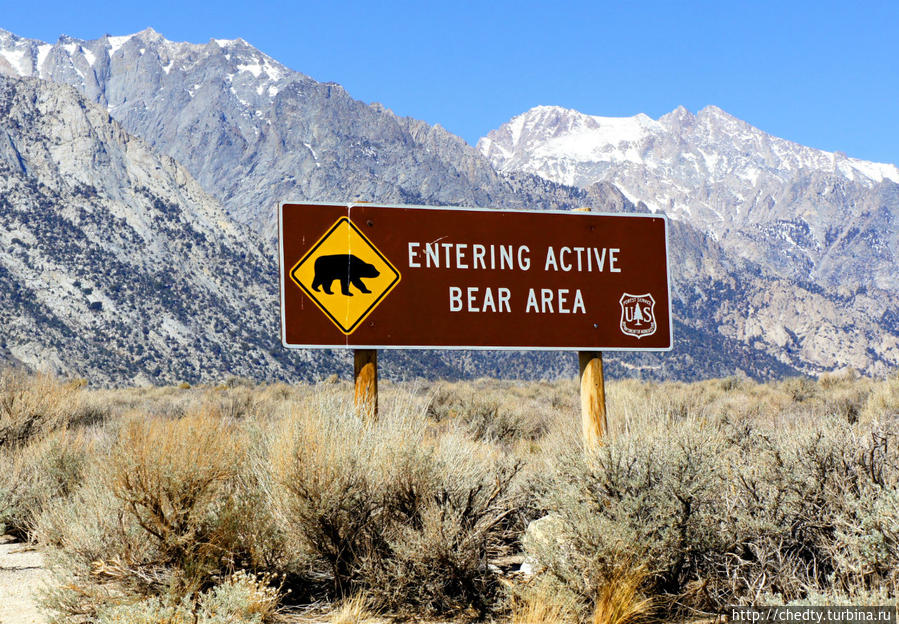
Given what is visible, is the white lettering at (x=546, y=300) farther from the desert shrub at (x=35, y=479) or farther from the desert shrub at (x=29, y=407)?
the desert shrub at (x=29, y=407)

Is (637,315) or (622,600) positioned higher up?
(637,315)

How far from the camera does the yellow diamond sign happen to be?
5887 mm

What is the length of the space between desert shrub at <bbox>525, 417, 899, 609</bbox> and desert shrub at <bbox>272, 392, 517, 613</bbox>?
1.48 ft

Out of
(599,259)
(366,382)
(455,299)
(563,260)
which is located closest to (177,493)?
(366,382)

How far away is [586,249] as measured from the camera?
21.2 feet

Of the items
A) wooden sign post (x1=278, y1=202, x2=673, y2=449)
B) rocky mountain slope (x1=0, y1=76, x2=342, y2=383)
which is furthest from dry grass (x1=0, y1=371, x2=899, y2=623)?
rocky mountain slope (x1=0, y1=76, x2=342, y2=383)

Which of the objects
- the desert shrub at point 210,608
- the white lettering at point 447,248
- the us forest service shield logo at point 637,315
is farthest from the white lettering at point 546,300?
the desert shrub at point 210,608

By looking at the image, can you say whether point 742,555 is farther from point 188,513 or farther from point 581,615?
point 188,513

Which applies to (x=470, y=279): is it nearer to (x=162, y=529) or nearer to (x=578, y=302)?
(x=578, y=302)

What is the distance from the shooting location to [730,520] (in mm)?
4621

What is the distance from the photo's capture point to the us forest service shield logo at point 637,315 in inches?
254

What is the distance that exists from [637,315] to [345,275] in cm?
233

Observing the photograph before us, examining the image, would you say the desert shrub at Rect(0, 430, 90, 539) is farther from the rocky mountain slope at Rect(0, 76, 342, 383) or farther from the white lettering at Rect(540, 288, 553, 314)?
the rocky mountain slope at Rect(0, 76, 342, 383)

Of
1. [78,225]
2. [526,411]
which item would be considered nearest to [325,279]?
[526,411]
